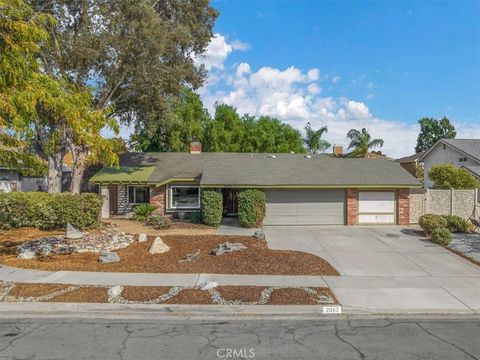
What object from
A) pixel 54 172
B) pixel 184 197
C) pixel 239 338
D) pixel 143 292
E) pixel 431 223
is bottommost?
pixel 239 338

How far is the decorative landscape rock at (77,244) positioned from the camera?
1292 centimetres

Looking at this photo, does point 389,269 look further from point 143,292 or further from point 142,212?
point 142,212

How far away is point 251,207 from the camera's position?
61.5 feet

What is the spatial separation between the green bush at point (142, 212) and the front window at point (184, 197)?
4.26 feet

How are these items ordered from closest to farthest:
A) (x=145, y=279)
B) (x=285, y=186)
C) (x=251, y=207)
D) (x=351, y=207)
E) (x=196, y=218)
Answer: (x=145, y=279)
(x=251, y=207)
(x=285, y=186)
(x=196, y=218)
(x=351, y=207)

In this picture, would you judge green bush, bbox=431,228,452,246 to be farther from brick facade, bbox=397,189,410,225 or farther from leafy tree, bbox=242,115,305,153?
leafy tree, bbox=242,115,305,153

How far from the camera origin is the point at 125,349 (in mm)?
6031

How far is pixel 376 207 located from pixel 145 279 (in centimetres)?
1418

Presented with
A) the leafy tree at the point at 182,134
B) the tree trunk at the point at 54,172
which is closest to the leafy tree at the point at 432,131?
the leafy tree at the point at 182,134

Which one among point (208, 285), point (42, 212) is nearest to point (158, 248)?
point (208, 285)

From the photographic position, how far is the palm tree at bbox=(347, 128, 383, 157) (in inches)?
1481

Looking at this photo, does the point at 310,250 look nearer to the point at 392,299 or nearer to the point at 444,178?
the point at 392,299

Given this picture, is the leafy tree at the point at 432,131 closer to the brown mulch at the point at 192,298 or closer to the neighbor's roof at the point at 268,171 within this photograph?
the neighbor's roof at the point at 268,171

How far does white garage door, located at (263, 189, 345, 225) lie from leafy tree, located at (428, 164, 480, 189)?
9452 millimetres
